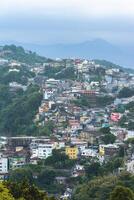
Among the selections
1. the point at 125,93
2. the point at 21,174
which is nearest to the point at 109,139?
→ the point at 21,174

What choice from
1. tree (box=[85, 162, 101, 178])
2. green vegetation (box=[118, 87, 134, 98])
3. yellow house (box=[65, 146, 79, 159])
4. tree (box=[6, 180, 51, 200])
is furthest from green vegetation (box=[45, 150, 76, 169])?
green vegetation (box=[118, 87, 134, 98])

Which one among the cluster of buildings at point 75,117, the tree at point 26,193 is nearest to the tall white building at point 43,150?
the cluster of buildings at point 75,117

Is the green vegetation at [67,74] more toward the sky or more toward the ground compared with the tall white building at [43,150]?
more toward the sky

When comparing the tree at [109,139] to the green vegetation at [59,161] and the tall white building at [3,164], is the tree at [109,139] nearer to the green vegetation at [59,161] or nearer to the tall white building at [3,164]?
the green vegetation at [59,161]

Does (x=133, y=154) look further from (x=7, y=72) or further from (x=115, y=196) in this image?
(x=7, y=72)

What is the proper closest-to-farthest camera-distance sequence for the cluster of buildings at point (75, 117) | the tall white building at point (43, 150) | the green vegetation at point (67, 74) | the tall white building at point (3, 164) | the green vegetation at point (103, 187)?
the green vegetation at point (103, 187)
the tall white building at point (3, 164)
the cluster of buildings at point (75, 117)
the tall white building at point (43, 150)
the green vegetation at point (67, 74)

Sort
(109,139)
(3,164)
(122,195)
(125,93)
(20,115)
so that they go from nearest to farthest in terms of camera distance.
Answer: (122,195), (3,164), (109,139), (20,115), (125,93)

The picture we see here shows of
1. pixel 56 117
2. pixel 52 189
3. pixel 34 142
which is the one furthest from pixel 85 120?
pixel 52 189

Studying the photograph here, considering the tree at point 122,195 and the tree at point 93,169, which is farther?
the tree at point 93,169

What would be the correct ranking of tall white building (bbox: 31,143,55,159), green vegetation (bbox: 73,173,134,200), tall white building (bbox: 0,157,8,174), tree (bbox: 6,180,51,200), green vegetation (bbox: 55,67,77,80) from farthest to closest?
1. green vegetation (bbox: 55,67,77,80)
2. tall white building (bbox: 31,143,55,159)
3. tall white building (bbox: 0,157,8,174)
4. green vegetation (bbox: 73,173,134,200)
5. tree (bbox: 6,180,51,200)

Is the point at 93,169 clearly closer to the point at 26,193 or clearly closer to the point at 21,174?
the point at 21,174

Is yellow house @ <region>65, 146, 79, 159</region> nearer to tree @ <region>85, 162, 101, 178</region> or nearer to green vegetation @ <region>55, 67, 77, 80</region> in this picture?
tree @ <region>85, 162, 101, 178</region>
